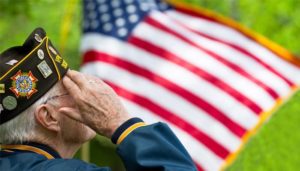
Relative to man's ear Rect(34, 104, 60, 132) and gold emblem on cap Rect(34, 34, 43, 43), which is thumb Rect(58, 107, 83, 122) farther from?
gold emblem on cap Rect(34, 34, 43, 43)

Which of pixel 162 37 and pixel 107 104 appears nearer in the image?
pixel 107 104

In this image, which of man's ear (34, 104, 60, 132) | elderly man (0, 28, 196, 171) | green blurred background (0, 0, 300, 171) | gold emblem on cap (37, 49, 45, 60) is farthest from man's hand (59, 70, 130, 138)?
green blurred background (0, 0, 300, 171)

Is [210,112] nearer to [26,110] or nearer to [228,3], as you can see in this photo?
[26,110]

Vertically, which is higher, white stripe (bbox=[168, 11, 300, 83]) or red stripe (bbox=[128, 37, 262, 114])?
white stripe (bbox=[168, 11, 300, 83])

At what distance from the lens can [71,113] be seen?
249 centimetres

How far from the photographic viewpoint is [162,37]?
682 centimetres

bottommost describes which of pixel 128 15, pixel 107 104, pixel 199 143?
pixel 199 143

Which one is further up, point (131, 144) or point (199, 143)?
point (131, 144)

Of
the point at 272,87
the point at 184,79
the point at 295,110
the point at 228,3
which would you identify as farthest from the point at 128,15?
the point at 228,3

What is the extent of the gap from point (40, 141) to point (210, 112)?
12.3 ft

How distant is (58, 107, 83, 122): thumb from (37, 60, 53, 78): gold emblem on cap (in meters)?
0.17

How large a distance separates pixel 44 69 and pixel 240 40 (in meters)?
4.26

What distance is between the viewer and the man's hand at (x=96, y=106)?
7.96ft

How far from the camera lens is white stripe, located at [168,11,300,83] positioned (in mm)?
6602
